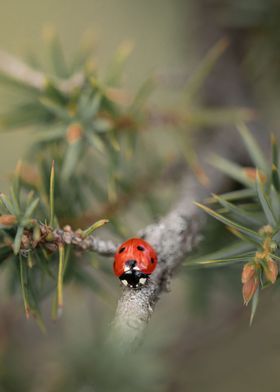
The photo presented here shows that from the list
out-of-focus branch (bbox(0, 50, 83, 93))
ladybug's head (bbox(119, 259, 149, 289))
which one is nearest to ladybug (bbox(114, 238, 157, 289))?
ladybug's head (bbox(119, 259, 149, 289))

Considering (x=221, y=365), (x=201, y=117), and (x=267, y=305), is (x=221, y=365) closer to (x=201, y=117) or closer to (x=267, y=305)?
(x=267, y=305)

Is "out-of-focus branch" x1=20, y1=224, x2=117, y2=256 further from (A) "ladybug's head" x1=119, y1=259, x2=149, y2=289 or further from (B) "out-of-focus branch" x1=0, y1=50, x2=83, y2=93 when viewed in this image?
(B) "out-of-focus branch" x1=0, y1=50, x2=83, y2=93

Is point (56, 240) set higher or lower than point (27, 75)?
lower

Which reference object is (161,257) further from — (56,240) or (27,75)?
(27,75)

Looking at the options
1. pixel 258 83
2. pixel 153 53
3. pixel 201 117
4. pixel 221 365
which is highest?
pixel 153 53

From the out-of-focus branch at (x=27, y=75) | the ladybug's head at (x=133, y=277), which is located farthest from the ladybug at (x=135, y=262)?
the out-of-focus branch at (x=27, y=75)

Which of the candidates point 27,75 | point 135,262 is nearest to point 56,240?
point 135,262

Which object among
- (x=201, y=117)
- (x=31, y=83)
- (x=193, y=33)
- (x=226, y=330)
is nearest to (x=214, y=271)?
(x=226, y=330)

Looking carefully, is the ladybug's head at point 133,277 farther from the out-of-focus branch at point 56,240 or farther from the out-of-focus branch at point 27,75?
the out-of-focus branch at point 27,75
